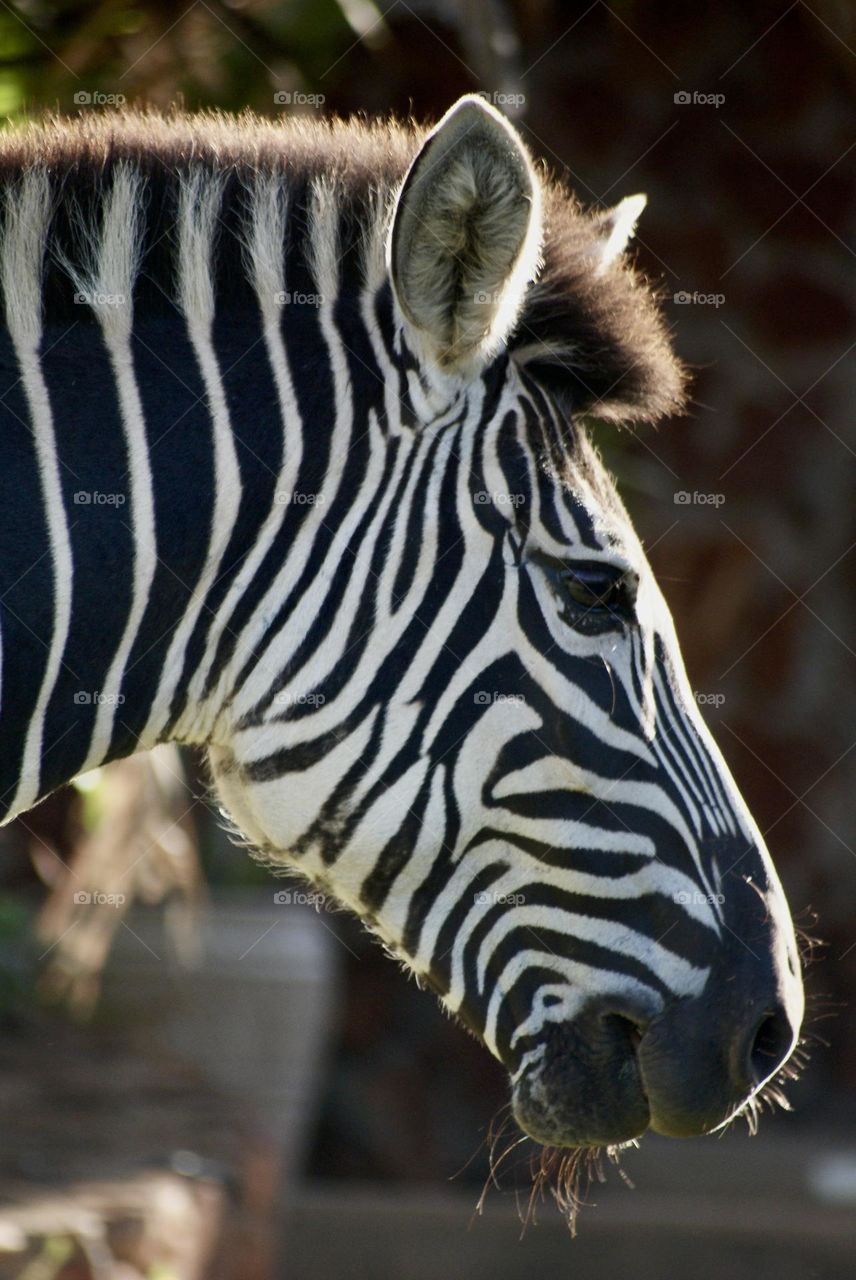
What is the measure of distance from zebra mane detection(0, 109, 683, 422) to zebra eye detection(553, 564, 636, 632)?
1.29ft

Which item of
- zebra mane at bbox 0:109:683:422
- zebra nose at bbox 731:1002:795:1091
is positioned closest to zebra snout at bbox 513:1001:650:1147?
zebra nose at bbox 731:1002:795:1091

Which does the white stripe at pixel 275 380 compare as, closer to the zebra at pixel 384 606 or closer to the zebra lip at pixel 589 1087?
the zebra at pixel 384 606

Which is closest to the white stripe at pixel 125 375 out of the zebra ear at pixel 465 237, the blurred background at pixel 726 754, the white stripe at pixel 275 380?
the white stripe at pixel 275 380

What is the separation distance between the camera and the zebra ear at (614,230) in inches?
105

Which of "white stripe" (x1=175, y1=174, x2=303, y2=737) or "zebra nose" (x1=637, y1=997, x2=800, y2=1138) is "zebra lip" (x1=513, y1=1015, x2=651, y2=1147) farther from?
"white stripe" (x1=175, y1=174, x2=303, y2=737)

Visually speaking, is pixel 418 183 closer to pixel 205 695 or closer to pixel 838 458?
pixel 205 695

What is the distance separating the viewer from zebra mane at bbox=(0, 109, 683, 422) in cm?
241

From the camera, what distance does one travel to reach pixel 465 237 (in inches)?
92.6

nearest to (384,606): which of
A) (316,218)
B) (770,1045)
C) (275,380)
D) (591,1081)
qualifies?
(275,380)

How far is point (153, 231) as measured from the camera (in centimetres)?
241

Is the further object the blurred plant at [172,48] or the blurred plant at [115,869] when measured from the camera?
the blurred plant at [115,869]

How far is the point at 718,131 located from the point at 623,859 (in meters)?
5.60

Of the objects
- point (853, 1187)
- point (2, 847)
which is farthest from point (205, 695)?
point (853, 1187)

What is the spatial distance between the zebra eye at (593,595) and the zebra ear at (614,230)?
0.60 meters
